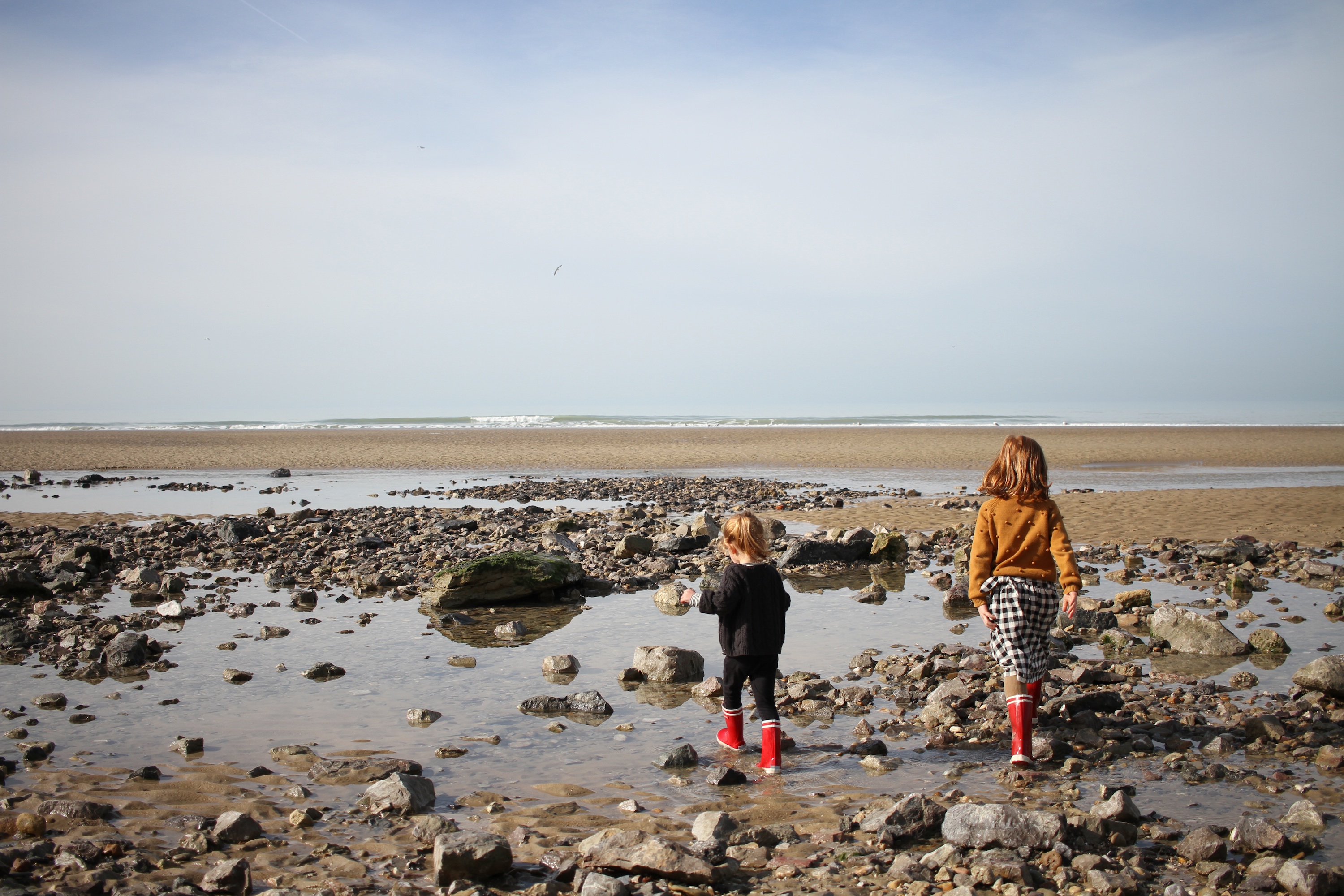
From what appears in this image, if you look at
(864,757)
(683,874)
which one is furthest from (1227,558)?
(683,874)

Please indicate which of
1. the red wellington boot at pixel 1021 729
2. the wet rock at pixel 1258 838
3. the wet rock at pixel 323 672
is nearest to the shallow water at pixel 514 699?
the wet rock at pixel 323 672

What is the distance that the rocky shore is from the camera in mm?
4379

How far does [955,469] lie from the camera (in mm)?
36375

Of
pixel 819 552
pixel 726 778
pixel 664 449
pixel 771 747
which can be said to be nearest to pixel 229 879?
pixel 726 778

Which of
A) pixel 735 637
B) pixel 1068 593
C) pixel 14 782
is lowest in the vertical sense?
pixel 14 782

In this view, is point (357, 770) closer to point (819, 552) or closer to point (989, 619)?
point (989, 619)

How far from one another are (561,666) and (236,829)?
383 centimetres

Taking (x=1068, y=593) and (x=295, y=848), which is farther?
(x=1068, y=593)

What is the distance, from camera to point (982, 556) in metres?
6.36

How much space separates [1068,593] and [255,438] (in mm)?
70555

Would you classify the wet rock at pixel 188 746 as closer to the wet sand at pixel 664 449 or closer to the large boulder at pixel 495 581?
the large boulder at pixel 495 581

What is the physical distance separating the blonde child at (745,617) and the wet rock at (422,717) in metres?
2.30

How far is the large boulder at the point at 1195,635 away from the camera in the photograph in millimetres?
8758

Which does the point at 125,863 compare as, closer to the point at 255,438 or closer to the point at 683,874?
the point at 683,874
